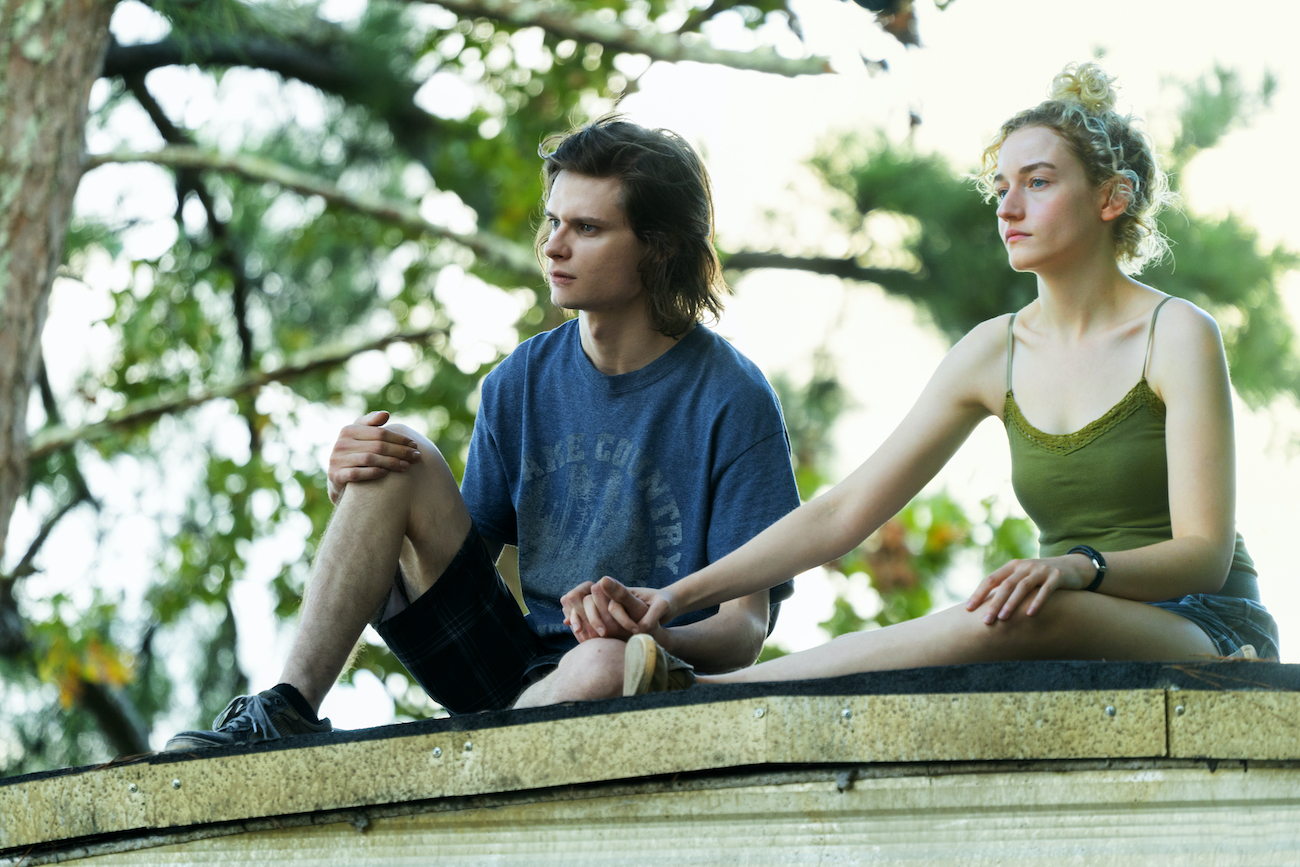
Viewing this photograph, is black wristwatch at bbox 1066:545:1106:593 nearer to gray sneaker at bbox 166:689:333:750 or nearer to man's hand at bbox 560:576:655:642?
man's hand at bbox 560:576:655:642

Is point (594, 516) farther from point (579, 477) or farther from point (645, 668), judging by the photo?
point (645, 668)

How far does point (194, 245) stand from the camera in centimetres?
528

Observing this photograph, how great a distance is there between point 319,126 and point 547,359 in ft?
11.4

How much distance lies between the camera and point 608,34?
3.73 meters

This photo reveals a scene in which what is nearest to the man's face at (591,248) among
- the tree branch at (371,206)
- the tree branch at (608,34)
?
the tree branch at (608,34)

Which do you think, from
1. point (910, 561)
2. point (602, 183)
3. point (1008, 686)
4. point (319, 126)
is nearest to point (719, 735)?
point (1008, 686)

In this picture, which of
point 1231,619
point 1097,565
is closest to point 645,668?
point 1097,565

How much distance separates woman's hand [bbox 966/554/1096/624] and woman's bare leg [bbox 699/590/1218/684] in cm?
1

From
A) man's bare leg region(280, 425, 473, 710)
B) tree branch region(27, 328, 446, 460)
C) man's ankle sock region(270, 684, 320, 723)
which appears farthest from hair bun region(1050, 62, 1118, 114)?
tree branch region(27, 328, 446, 460)

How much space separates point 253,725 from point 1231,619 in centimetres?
133

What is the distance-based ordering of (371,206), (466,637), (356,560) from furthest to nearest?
1. (371,206)
2. (466,637)
3. (356,560)

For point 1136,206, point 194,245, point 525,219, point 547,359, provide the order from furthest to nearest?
point 194,245 < point 525,219 < point 547,359 < point 1136,206

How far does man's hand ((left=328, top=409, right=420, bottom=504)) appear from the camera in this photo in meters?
1.88

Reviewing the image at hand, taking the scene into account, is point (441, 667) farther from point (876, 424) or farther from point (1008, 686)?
point (876, 424)
